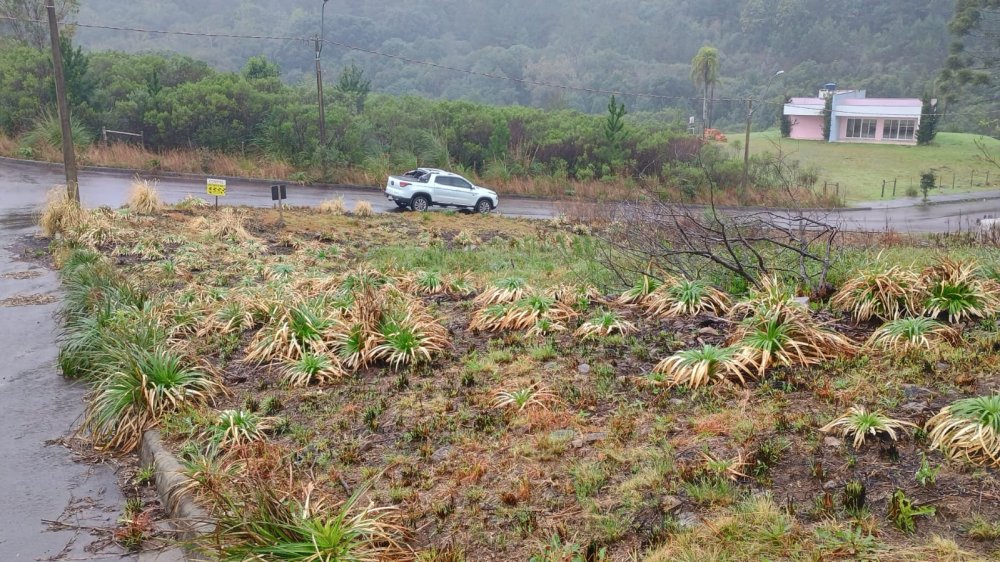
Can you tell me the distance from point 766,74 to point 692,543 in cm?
10461

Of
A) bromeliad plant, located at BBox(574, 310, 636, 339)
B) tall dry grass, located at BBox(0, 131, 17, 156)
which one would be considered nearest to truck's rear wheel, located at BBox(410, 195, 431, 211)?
tall dry grass, located at BBox(0, 131, 17, 156)

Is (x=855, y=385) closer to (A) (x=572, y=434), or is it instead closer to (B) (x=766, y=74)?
(A) (x=572, y=434)

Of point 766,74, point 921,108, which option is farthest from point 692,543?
point 766,74

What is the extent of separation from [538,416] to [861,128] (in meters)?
80.8

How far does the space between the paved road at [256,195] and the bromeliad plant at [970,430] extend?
19.3 metres

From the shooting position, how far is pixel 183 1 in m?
114

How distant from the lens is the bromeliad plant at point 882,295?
6.94 m

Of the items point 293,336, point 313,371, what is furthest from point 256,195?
point 313,371

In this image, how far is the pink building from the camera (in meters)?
74.1

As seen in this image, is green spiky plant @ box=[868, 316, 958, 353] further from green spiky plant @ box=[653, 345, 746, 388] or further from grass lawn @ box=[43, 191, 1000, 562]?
green spiky plant @ box=[653, 345, 746, 388]

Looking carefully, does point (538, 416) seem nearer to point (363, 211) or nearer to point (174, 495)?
point (174, 495)

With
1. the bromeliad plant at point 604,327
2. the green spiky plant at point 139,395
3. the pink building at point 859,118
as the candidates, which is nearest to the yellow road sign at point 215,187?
the green spiky plant at point 139,395

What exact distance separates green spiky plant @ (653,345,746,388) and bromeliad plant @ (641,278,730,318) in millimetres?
1384

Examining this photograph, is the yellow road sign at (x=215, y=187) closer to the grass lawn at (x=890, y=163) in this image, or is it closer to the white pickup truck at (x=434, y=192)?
the white pickup truck at (x=434, y=192)
